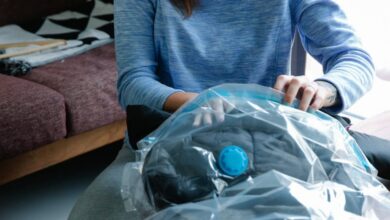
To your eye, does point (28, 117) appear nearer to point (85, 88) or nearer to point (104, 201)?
point (85, 88)

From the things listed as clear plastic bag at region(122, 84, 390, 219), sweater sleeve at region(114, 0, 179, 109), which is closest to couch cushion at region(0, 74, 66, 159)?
sweater sleeve at region(114, 0, 179, 109)

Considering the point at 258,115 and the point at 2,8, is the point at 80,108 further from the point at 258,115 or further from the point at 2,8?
the point at 258,115

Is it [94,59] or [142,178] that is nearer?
[142,178]

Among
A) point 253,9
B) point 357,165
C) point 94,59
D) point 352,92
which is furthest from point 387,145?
point 94,59

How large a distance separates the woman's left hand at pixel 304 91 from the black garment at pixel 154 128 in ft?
0.30

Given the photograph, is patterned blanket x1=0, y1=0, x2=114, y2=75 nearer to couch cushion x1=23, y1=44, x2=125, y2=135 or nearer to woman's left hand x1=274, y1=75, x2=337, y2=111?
couch cushion x1=23, y1=44, x2=125, y2=135

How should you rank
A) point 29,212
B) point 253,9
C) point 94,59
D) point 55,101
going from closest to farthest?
1. point 253,9
2. point 55,101
3. point 29,212
4. point 94,59

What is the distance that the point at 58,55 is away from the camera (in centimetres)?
169

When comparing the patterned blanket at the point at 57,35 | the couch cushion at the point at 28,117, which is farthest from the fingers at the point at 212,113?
the patterned blanket at the point at 57,35

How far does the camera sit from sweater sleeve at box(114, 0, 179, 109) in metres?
0.88

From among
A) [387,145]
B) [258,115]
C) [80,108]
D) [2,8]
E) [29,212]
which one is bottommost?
[29,212]

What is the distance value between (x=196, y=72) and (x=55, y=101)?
63 centimetres

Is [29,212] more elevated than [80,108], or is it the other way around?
[80,108]

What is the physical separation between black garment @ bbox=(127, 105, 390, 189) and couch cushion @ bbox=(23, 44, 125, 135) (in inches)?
29.3
